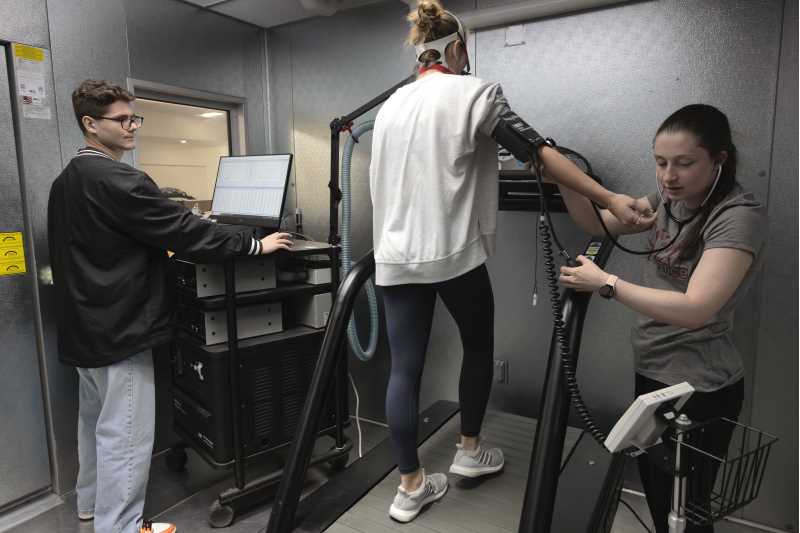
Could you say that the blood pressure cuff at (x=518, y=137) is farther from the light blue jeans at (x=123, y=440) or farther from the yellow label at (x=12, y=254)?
the yellow label at (x=12, y=254)

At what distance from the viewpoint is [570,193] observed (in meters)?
1.67

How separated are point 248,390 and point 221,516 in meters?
0.55

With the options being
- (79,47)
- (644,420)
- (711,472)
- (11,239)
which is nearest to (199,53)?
(79,47)

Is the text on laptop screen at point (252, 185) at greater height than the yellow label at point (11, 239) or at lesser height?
greater

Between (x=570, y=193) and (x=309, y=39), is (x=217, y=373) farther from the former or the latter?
(x=309, y=39)

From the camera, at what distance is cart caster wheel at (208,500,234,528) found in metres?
2.27

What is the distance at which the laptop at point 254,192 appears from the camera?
2.37 m

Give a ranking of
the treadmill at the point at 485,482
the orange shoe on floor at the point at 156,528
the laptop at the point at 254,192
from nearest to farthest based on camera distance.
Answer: the treadmill at the point at 485,482, the orange shoe on floor at the point at 156,528, the laptop at the point at 254,192

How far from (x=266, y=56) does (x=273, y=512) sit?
2743 millimetres

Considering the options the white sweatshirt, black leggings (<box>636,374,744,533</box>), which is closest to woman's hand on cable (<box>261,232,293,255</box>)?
the white sweatshirt

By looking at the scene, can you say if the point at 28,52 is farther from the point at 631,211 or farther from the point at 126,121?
the point at 631,211

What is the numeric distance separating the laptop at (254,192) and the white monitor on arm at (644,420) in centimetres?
170

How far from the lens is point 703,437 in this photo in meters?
1.42

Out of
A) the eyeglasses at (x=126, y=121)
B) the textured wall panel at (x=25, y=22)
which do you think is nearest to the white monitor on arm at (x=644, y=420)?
the eyeglasses at (x=126, y=121)
